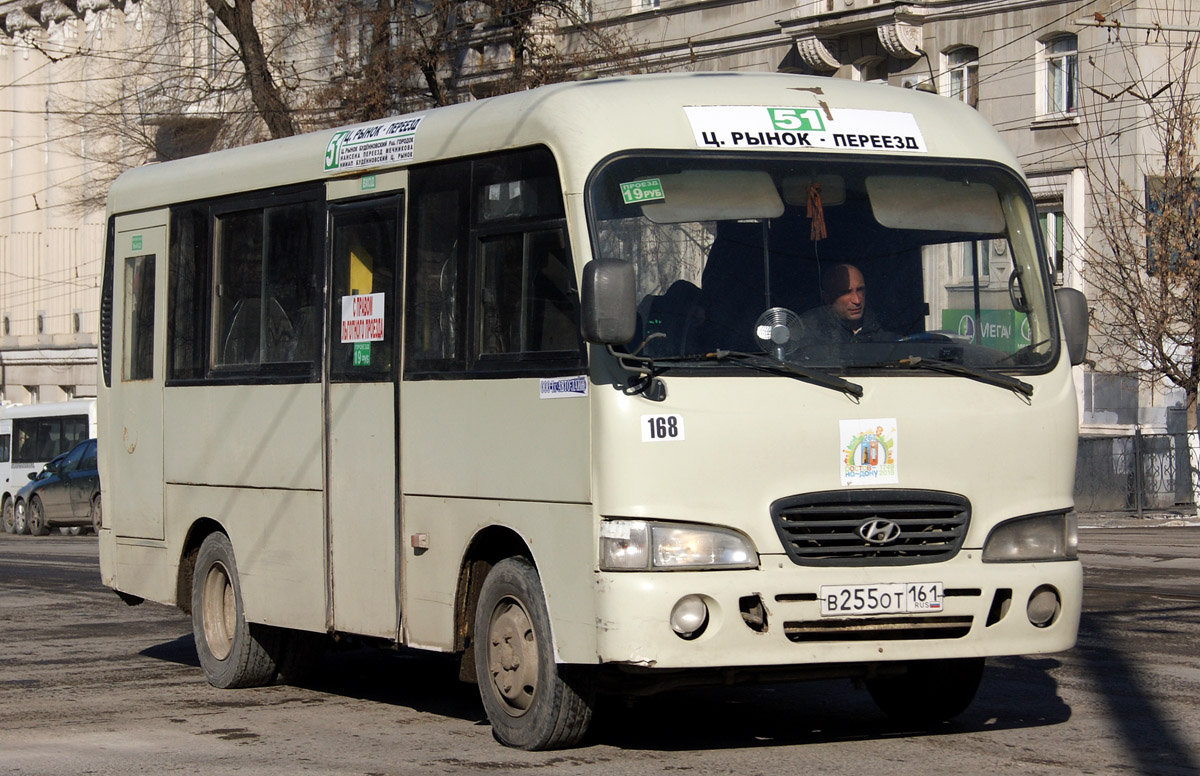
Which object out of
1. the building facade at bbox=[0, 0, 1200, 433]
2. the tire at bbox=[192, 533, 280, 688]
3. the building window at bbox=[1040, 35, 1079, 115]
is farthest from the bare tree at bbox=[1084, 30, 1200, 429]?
the tire at bbox=[192, 533, 280, 688]

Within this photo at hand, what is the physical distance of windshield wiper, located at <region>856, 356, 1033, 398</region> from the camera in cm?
771

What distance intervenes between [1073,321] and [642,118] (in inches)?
83.3

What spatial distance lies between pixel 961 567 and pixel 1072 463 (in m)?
0.75

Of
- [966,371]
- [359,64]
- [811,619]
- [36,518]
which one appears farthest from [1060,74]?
[811,619]

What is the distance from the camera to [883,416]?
7.59 metres

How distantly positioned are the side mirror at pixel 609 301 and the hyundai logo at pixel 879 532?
1.23m

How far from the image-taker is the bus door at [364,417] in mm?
9008

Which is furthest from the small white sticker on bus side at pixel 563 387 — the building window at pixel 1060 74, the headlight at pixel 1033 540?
the building window at pixel 1060 74

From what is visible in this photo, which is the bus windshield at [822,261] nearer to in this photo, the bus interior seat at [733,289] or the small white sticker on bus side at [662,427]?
the bus interior seat at [733,289]

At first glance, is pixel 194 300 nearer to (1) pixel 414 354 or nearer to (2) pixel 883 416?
(1) pixel 414 354

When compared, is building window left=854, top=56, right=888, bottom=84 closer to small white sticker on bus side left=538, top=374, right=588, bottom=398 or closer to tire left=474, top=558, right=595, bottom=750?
Answer: tire left=474, top=558, right=595, bottom=750

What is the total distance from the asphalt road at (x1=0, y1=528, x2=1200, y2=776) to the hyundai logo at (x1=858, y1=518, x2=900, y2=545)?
0.90m

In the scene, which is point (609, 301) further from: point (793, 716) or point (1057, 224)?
point (1057, 224)

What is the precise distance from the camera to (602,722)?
8867 mm
